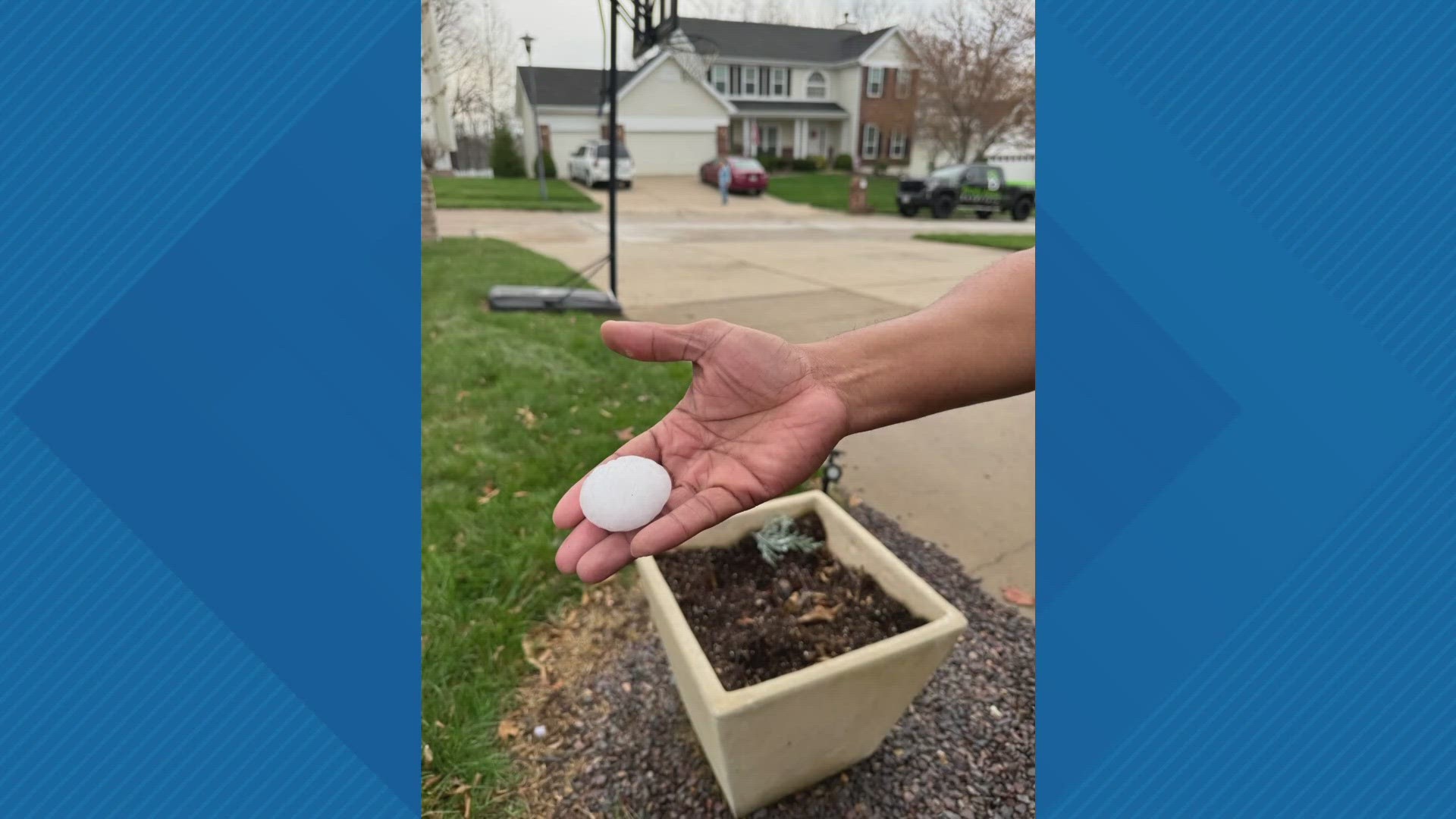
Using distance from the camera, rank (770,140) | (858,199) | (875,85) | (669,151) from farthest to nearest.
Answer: (770,140)
(875,85)
(669,151)
(858,199)

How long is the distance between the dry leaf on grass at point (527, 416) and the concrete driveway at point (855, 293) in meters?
1.37

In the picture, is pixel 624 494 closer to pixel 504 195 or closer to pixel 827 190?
pixel 504 195

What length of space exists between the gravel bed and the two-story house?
28.2 feet

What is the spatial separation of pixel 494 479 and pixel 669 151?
18.0 m

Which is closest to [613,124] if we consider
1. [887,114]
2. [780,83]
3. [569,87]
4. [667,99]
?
[569,87]

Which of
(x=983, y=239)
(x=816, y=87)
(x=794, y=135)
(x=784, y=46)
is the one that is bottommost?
(x=983, y=239)

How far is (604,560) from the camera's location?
114cm

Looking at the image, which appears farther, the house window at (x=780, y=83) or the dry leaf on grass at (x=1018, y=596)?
the house window at (x=780, y=83)

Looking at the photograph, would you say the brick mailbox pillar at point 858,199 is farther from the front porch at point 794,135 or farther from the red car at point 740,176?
the front porch at point 794,135

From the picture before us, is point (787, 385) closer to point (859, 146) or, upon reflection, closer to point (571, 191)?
point (571, 191)

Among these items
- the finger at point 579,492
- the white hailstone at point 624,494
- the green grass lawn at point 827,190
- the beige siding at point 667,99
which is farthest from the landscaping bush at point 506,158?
the white hailstone at point 624,494

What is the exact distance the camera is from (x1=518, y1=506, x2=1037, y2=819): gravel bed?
161cm

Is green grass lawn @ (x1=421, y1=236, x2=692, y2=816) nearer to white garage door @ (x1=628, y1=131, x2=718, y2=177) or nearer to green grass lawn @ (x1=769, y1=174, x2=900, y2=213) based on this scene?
green grass lawn @ (x1=769, y1=174, x2=900, y2=213)

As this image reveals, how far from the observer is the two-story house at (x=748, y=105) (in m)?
15.0
